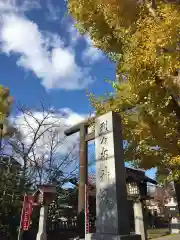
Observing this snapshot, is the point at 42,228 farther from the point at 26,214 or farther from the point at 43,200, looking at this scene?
the point at 43,200

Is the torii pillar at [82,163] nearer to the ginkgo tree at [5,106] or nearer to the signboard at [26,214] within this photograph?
the ginkgo tree at [5,106]

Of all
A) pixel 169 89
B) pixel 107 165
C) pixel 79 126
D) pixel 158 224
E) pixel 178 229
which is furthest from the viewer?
pixel 158 224

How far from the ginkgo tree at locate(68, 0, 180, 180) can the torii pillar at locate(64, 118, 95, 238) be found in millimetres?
6673

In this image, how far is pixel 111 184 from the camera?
5.93 metres

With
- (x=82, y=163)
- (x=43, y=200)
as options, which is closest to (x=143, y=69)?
(x=43, y=200)

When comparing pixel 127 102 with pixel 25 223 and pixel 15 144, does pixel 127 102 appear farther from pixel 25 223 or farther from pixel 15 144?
pixel 15 144

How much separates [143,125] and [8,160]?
1235 centimetres

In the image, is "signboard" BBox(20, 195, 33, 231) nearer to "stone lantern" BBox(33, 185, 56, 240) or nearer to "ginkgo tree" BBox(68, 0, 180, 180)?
"stone lantern" BBox(33, 185, 56, 240)

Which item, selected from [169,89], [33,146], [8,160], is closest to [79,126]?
[33,146]

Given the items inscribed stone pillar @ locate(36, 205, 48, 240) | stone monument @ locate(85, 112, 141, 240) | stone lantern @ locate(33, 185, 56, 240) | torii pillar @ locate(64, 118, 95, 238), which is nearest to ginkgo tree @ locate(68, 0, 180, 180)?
stone monument @ locate(85, 112, 141, 240)

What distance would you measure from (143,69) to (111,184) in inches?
126

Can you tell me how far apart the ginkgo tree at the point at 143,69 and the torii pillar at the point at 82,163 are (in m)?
6.67

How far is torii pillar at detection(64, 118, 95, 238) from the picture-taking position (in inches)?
615

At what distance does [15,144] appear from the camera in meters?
16.6
